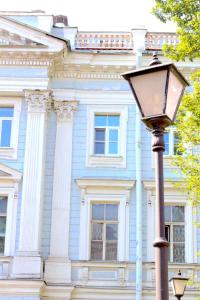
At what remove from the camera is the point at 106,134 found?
19.3m

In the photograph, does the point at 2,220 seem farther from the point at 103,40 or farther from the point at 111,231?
the point at 103,40

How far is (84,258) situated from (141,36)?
7.40 m

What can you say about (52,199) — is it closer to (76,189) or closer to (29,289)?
(76,189)

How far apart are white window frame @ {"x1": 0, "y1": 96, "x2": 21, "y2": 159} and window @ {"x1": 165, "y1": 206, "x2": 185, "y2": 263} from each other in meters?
5.06

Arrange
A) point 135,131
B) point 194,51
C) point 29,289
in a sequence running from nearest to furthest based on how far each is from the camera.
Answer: point 194,51
point 29,289
point 135,131

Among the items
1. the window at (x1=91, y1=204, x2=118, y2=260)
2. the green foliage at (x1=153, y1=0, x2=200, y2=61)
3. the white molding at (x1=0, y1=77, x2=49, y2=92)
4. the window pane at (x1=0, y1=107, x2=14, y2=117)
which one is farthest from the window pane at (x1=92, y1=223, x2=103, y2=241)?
the green foliage at (x1=153, y1=0, x2=200, y2=61)

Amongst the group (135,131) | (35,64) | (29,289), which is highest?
(35,64)

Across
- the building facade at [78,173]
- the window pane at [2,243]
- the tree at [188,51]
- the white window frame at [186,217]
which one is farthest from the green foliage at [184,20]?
the window pane at [2,243]

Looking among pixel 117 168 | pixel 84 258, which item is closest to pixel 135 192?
pixel 117 168

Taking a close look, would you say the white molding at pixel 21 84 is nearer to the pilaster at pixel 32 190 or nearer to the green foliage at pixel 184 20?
the pilaster at pixel 32 190

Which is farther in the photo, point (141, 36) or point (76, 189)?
point (141, 36)

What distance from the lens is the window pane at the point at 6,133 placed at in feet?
61.8

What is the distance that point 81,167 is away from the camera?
18.8m

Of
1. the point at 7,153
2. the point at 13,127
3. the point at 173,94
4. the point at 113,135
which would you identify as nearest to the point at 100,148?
the point at 113,135
